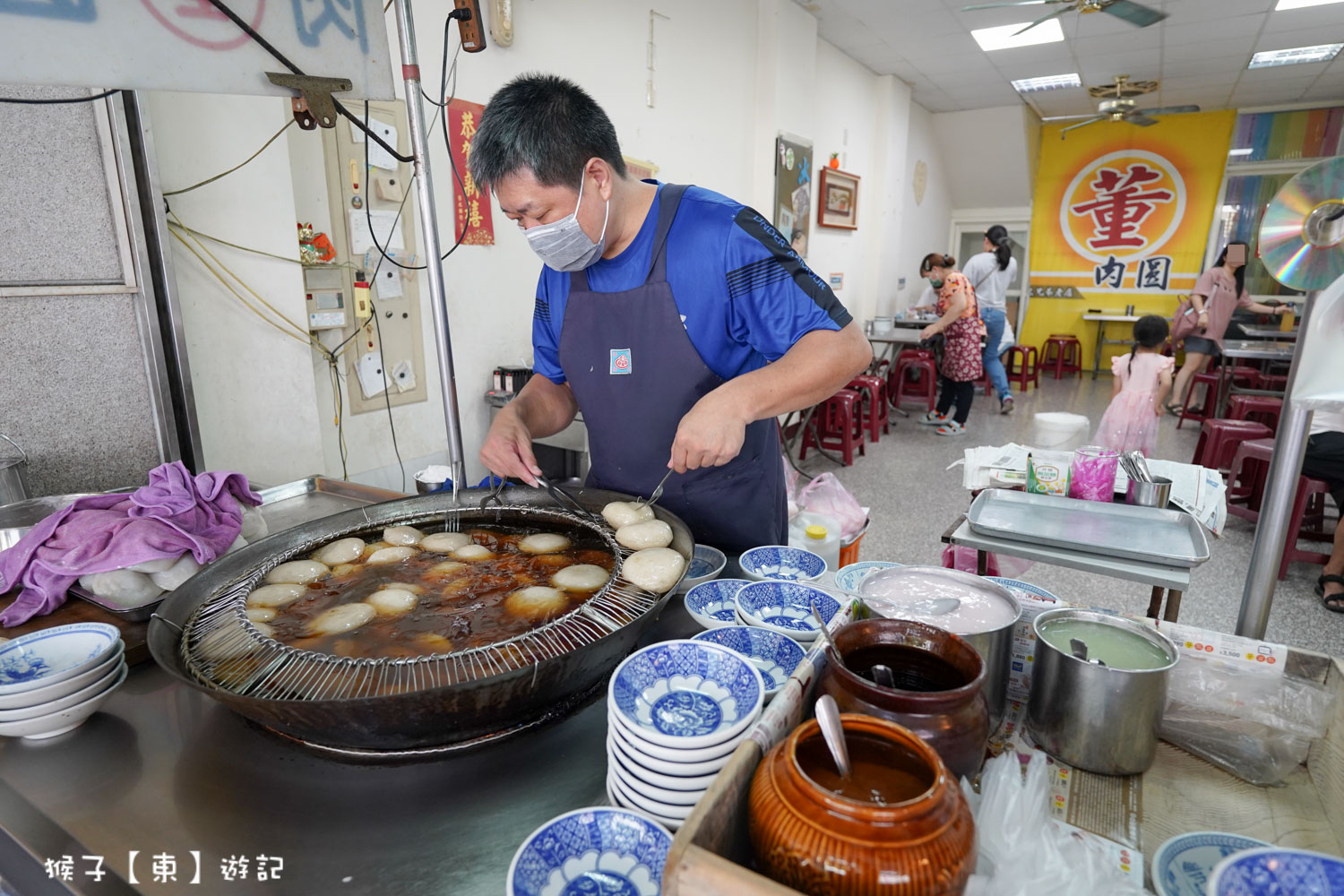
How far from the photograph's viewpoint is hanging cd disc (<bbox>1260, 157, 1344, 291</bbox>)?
1.28 m

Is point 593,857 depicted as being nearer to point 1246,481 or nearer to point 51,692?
point 51,692

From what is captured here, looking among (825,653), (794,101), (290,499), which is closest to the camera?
(825,653)

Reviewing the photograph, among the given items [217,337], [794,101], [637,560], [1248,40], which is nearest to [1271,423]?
[1248,40]

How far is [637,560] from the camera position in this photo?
1327mm

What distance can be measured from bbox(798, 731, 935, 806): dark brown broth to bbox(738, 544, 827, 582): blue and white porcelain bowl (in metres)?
0.69

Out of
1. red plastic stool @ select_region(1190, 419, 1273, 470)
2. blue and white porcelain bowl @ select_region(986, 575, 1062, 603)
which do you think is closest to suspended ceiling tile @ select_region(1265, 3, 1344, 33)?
red plastic stool @ select_region(1190, 419, 1273, 470)

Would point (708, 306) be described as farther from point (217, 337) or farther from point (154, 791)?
point (217, 337)

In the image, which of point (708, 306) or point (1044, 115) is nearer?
point (708, 306)

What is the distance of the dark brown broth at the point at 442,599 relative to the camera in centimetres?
114

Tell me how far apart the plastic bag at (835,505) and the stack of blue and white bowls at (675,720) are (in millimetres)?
2510

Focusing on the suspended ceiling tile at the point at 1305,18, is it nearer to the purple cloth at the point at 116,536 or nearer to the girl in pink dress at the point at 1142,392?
the girl in pink dress at the point at 1142,392

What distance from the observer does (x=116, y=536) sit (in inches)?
57.5

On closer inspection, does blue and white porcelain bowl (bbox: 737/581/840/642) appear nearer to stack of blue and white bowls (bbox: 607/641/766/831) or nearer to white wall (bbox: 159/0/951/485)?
stack of blue and white bowls (bbox: 607/641/766/831)

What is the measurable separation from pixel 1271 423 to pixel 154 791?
8.36m
